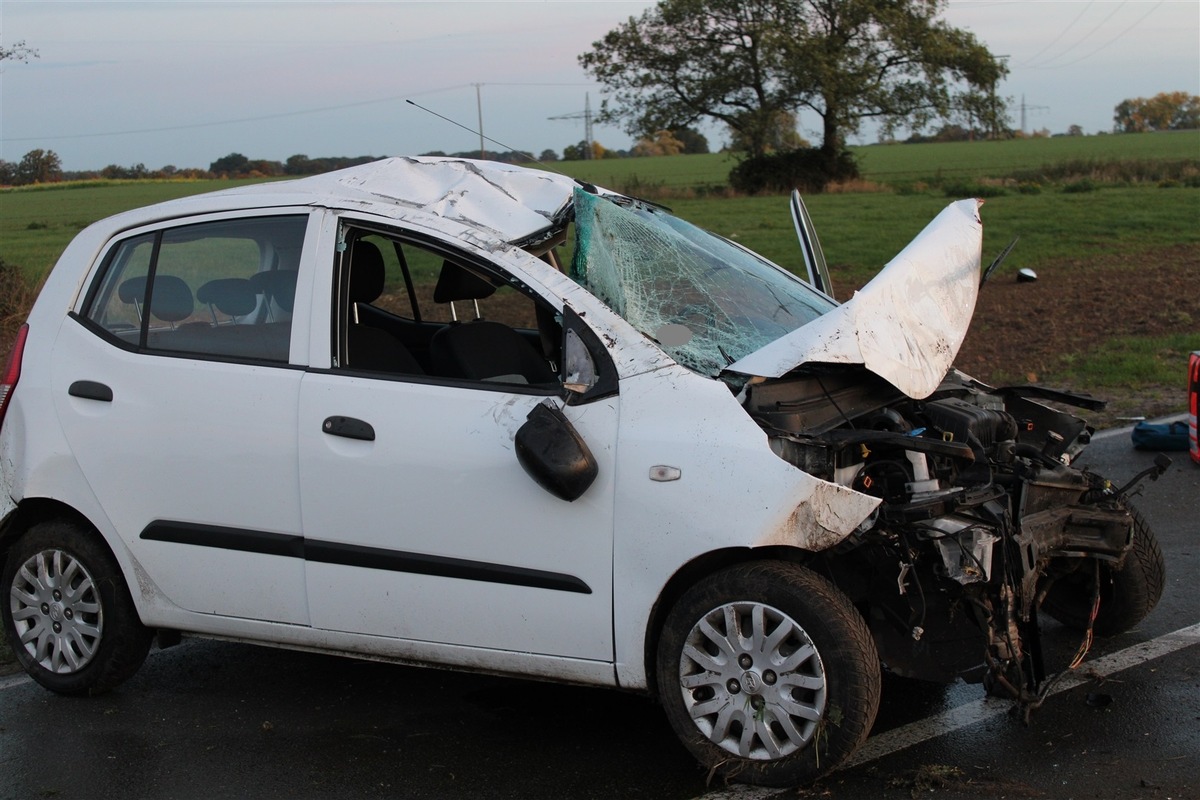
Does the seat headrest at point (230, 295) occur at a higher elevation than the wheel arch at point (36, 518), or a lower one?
higher

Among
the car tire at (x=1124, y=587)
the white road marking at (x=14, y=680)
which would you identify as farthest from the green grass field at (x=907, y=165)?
the white road marking at (x=14, y=680)

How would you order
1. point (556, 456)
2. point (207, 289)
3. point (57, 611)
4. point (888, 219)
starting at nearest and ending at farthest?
point (556, 456)
point (207, 289)
point (57, 611)
point (888, 219)

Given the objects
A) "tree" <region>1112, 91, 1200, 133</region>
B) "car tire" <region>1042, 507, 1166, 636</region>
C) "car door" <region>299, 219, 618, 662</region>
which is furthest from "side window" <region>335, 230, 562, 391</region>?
"tree" <region>1112, 91, 1200, 133</region>

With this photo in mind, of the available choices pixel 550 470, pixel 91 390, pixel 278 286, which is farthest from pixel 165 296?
pixel 550 470

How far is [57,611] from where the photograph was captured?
4699 millimetres

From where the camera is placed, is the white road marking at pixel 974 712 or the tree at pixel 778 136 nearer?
the white road marking at pixel 974 712

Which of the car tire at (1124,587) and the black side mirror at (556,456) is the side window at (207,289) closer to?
the black side mirror at (556,456)

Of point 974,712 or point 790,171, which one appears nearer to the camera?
point 974,712

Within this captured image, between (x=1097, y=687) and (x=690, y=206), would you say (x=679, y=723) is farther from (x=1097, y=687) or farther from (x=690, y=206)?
(x=690, y=206)

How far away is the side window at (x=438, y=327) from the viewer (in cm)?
420

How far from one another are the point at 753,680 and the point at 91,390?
2.58m

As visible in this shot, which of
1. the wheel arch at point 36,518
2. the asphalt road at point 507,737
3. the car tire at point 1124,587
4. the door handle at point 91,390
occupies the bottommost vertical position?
the asphalt road at point 507,737

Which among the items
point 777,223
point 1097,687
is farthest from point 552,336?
point 777,223

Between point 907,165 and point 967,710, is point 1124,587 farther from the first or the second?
point 907,165
